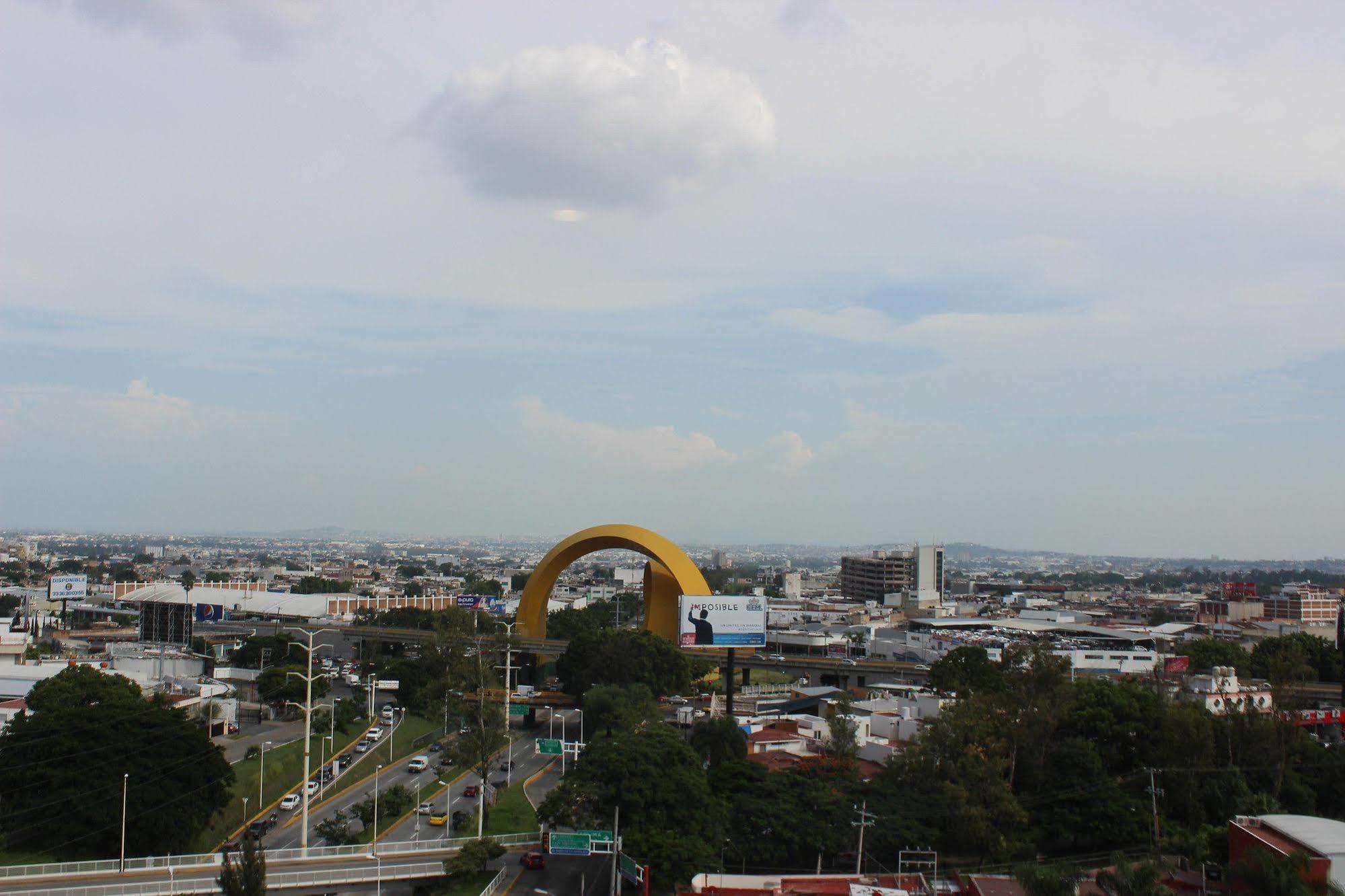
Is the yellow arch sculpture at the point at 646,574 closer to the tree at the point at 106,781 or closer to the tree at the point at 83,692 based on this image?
the tree at the point at 83,692

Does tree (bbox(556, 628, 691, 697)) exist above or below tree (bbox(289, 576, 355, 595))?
above

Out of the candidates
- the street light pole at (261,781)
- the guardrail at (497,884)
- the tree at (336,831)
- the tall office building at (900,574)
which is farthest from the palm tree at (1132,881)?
the tall office building at (900,574)

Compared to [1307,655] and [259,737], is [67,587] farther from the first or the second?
[1307,655]

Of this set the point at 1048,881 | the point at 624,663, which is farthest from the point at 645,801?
the point at 624,663

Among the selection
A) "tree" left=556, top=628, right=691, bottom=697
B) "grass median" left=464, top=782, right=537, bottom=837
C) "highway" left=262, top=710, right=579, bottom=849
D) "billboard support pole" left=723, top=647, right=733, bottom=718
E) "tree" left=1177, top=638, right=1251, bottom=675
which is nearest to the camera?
"grass median" left=464, top=782, right=537, bottom=837

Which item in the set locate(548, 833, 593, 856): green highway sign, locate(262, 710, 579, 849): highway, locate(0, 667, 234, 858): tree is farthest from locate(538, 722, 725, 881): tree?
locate(0, 667, 234, 858): tree

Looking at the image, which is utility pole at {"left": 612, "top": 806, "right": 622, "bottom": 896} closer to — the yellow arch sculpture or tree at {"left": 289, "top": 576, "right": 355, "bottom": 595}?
the yellow arch sculpture

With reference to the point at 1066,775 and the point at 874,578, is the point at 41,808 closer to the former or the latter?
the point at 1066,775
